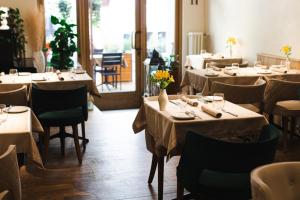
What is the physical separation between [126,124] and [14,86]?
2.02 m

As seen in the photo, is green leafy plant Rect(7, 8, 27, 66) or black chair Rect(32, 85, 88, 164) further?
green leafy plant Rect(7, 8, 27, 66)

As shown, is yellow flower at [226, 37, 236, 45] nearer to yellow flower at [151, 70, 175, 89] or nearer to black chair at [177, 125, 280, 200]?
yellow flower at [151, 70, 175, 89]

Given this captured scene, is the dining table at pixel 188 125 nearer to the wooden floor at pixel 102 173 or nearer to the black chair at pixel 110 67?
the wooden floor at pixel 102 173

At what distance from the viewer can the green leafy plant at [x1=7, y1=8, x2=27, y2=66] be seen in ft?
22.8

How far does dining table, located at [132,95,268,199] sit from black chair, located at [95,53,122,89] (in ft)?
13.5

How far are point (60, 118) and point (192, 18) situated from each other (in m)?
4.56

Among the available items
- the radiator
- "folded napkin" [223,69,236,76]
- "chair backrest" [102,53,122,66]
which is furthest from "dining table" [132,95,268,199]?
the radiator

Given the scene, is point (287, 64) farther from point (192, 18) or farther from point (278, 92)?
point (192, 18)

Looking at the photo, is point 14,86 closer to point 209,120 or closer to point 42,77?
point 42,77

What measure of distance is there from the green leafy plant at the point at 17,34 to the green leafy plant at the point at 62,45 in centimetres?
51

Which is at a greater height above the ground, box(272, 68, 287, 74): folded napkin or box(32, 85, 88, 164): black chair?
box(272, 68, 287, 74): folded napkin

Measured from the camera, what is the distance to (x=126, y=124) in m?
6.51

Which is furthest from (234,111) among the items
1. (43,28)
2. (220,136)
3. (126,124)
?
(43,28)

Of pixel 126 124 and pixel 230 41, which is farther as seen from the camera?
pixel 230 41
